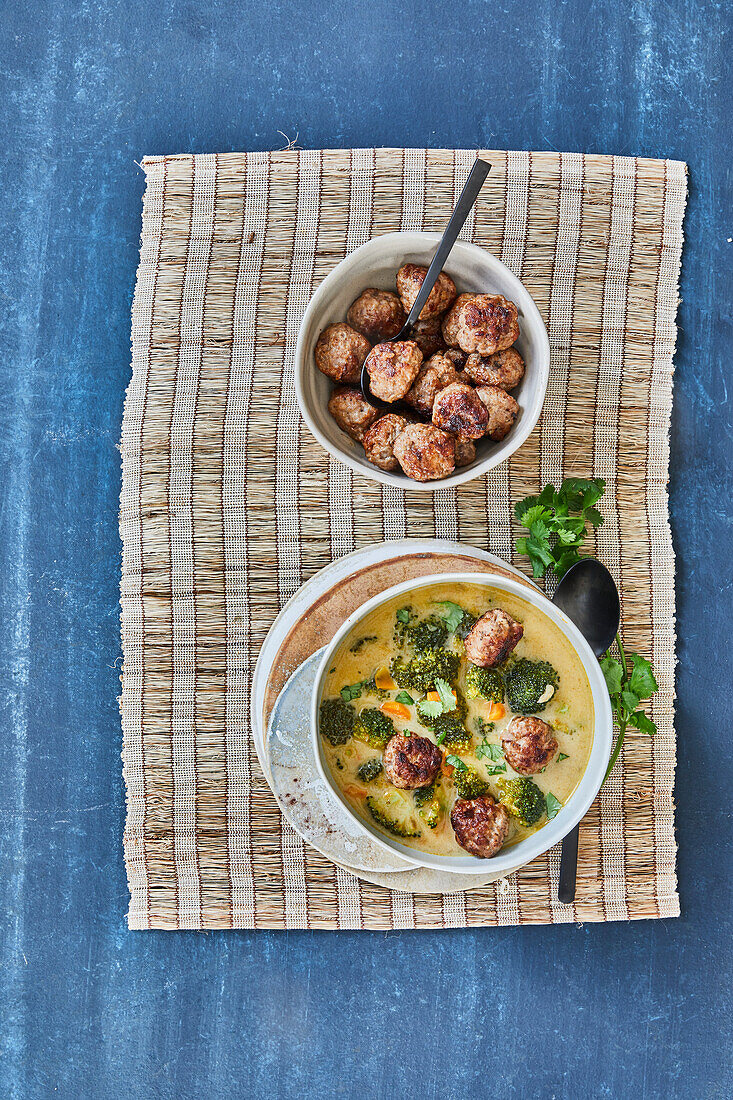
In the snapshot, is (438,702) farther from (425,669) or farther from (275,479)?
(275,479)

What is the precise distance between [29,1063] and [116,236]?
2.02 m

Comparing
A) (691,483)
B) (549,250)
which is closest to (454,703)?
(691,483)

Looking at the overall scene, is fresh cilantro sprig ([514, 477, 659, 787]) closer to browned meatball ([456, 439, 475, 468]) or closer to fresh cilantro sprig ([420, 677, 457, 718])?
browned meatball ([456, 439, 475, 468])

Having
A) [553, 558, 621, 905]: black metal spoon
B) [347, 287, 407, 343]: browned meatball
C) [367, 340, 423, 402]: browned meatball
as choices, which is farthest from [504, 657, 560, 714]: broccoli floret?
[347, 287, 407, 343]: browned meatball

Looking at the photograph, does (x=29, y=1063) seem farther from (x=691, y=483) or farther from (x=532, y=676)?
(x=691, y=483)

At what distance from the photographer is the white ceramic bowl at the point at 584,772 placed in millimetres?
1582

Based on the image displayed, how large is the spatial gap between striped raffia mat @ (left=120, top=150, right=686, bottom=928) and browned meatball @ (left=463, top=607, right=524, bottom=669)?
502 millimetres

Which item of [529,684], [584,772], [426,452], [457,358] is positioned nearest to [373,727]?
[529,684]

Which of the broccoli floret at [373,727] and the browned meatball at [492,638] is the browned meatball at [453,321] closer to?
the browned meatball at [492,638]

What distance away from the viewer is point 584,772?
168 cm

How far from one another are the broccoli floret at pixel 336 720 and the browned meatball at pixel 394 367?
0.58 m

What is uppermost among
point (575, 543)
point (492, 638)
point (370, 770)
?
point (575, 543)

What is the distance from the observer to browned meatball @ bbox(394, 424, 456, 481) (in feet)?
5.42

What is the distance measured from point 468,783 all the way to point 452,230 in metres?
1.01
